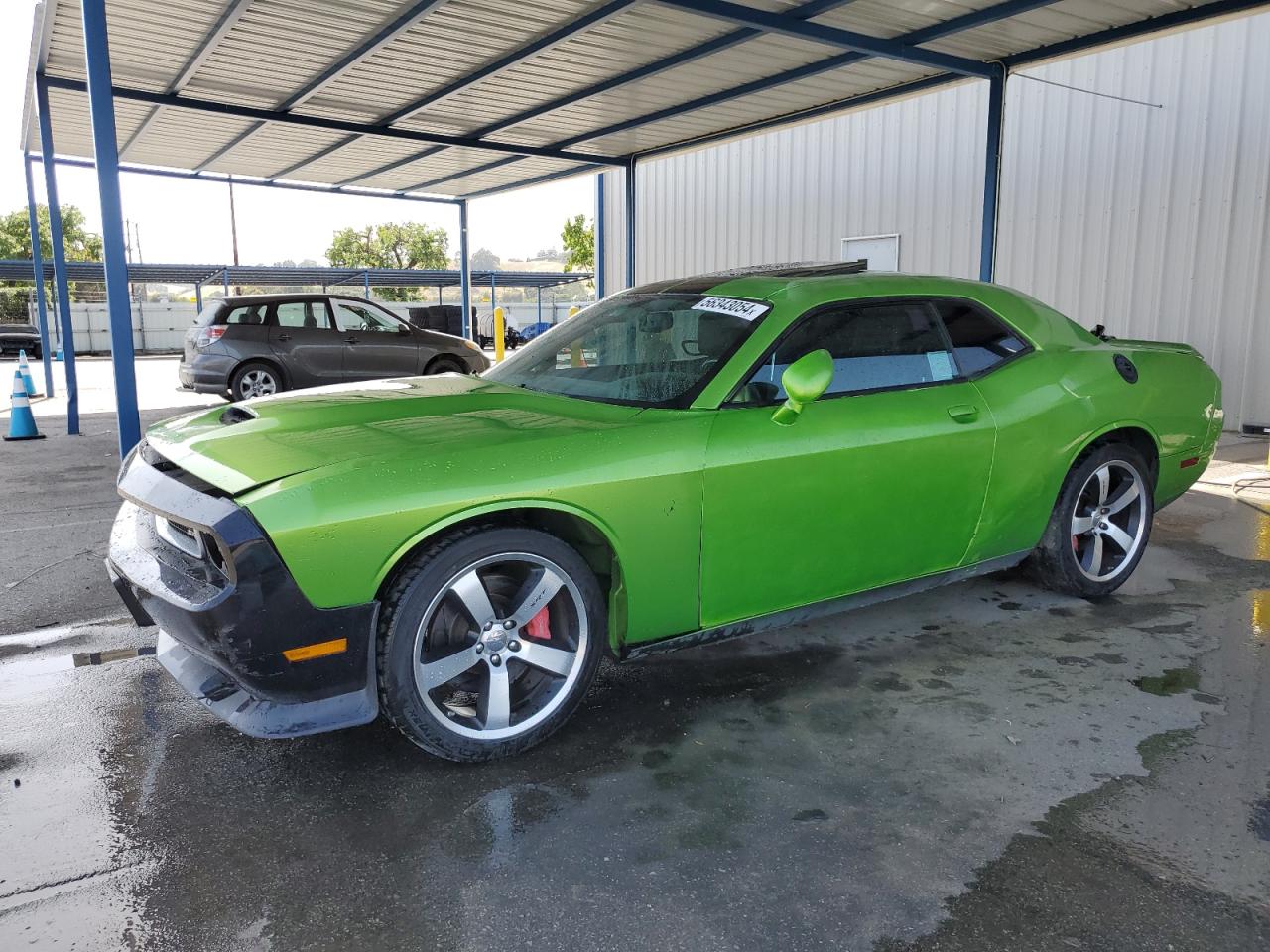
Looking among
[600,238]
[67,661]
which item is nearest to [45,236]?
[600,238]

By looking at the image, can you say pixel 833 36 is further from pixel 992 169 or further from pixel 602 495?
pixel 602 495

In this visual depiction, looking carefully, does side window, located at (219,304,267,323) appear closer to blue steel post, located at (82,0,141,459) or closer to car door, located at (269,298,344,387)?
car door, located at (269,298,344,387)

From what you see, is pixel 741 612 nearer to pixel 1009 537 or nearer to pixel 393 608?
pixel 393 608

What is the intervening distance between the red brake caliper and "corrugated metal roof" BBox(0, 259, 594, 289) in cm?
3071

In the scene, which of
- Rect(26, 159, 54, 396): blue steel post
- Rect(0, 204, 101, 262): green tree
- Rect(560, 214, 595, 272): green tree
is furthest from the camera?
Rect(0, 204, 101, 262): green tree

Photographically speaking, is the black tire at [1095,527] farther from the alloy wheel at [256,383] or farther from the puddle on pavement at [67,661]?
the alloy wheel at [256,383]

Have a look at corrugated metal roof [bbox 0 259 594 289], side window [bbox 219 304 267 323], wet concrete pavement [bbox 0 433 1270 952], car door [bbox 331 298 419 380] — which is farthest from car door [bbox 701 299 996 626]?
corrugated metal roof [bbox 0 259 594 289]

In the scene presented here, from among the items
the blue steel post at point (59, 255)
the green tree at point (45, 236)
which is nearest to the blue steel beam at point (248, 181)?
the blue steel post at point (59, 255)

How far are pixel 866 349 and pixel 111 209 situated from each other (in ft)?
17.3

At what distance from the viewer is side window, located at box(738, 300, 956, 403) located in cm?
346

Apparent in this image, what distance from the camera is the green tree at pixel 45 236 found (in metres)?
59.5

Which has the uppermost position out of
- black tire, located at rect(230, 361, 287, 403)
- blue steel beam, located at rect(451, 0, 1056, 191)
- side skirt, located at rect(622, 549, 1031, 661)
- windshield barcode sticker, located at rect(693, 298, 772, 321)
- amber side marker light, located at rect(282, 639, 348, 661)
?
blue steel beam, located at rect(451, 0, 1056, 191)

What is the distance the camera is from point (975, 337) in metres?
4.12

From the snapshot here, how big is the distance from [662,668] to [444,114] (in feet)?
31.0
